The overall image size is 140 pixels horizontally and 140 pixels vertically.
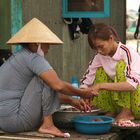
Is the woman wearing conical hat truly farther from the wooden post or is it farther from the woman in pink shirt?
the wooden post

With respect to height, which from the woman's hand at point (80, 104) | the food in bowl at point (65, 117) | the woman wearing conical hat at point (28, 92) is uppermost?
the woman wearing conical hat at point (28, 92)

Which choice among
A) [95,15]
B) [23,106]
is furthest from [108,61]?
[95,15]

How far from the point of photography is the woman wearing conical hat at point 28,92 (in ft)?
14.0

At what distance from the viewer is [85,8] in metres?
6.99

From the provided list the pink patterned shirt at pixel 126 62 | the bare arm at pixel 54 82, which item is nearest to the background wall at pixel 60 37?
the pink patterned shirt at pixel 126 62

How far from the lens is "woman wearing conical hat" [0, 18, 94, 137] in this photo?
428 centimetres

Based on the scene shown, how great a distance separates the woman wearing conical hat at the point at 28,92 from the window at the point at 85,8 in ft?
8.24

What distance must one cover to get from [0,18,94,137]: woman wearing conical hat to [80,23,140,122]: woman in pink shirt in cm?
52

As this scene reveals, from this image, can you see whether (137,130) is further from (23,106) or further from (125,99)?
(23,106)

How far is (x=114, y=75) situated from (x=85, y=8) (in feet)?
7.37

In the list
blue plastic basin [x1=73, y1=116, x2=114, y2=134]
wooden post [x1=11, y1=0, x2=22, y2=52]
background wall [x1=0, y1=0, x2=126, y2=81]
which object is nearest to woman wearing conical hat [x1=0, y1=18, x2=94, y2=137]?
blue plastic basin [x1=73, y1=116, x2=114, y2=134]

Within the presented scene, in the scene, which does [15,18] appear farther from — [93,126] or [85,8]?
[93,126]

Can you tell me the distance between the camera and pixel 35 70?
4.23 m

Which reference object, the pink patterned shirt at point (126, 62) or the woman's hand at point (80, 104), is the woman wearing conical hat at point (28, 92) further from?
the pink patterned shirt at point (126, 62)
